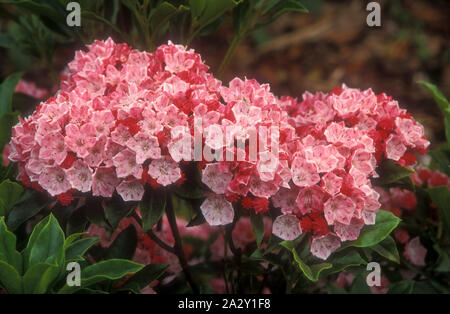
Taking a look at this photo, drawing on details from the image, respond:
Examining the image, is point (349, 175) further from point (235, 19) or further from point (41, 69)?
point (41, 69)

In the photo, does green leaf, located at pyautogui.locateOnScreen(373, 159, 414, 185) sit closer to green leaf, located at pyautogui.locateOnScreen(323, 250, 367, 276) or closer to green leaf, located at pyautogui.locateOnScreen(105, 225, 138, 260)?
green leaf, located at pyautogui.locateOnScreen(323, 250, 367, 276)

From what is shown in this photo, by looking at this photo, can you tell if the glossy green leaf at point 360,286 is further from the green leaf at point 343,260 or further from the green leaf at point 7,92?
the green leaf at point 7,92

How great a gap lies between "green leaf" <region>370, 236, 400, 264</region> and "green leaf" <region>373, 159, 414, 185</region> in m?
0.16

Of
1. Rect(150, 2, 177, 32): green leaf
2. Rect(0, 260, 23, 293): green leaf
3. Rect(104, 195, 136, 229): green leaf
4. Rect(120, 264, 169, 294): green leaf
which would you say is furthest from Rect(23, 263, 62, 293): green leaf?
Rect(150, 2, 177, 32): green leaf

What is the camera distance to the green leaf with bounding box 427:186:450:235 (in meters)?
1.56

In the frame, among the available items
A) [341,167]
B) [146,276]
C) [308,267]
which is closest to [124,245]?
[146,276]

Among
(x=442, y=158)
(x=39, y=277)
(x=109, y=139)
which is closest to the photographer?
(x=39, y=277)

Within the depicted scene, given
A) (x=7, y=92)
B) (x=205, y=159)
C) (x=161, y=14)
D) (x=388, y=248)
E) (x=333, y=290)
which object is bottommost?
(x=333, y=290)

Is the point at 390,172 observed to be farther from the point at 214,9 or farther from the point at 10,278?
the point at 10,278

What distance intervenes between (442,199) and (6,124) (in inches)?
50.5

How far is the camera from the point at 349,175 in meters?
1.30

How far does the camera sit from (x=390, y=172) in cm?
150

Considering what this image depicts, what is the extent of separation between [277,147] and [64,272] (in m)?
0.55

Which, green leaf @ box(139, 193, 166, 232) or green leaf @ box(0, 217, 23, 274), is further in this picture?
green leaf @ box(139, 193, 166, 232)
